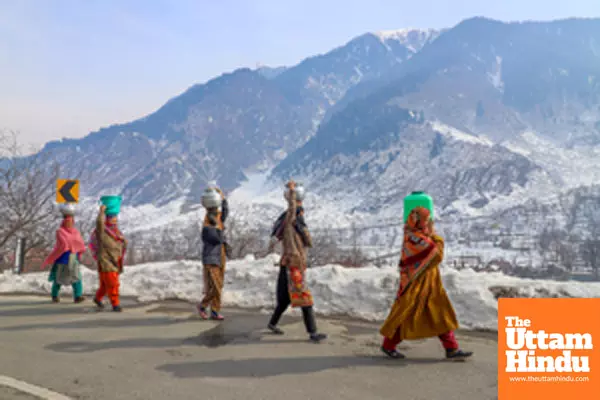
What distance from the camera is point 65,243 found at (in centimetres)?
902

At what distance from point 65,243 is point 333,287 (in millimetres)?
4816

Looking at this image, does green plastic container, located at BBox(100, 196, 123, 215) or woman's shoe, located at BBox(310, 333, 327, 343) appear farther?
green plastic container, located at BBox(100, 196, 123, 215)

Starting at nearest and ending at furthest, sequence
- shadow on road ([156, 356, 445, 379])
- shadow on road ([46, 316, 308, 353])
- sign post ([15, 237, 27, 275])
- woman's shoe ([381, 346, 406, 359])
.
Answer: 1. shadow on road ([156, 356, 445, 379])
2. woman's shoe ([381, 346, 406, 359])
3. shadow on road ([46, 316, 308, 353])
4. sign post ([15, 237, 27, 275])

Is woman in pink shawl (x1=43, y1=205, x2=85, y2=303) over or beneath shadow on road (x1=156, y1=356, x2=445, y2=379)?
over

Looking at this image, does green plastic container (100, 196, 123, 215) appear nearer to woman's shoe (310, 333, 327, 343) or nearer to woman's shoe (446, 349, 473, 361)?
woman's shoe (310, 333, 327, 343)

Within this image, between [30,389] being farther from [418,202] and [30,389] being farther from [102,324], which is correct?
[418,202]

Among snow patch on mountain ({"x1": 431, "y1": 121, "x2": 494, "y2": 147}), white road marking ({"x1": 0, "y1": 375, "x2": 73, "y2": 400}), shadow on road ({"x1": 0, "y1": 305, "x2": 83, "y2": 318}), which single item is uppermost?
snow patch on mountain ({"x1": 431, "y1": 121, "x2": 494, "y2": 147})

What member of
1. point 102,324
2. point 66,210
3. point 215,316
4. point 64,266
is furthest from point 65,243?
point 215,316

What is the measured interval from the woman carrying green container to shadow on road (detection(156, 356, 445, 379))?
3.60 meters

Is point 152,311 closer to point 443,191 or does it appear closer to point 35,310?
point 35,310

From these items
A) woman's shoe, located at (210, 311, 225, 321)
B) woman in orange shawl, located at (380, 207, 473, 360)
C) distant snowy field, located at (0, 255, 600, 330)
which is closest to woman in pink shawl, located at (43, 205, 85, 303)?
distant snowy field, located at (0, 255, 600, 330)

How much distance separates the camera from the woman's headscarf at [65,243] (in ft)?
29.4

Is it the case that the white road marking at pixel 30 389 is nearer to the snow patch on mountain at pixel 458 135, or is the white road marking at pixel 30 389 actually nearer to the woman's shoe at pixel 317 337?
the woman's shoe at pixel 317 337

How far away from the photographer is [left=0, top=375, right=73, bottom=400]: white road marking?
3870 mm
